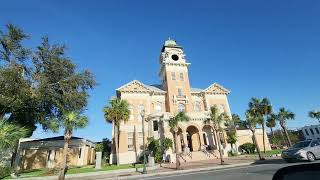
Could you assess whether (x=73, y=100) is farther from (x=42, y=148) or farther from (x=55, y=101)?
(x=42, y=148)

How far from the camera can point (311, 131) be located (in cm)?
8456

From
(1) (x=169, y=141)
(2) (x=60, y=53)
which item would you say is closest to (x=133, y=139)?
(1) (x=169, y=141)

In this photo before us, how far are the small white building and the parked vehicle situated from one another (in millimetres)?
75566

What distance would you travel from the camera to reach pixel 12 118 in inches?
1278

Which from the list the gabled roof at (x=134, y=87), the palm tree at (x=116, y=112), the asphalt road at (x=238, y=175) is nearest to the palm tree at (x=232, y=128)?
the gabled roof at (x=134, y=87)

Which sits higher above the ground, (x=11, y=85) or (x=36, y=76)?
(x=36, y=76)

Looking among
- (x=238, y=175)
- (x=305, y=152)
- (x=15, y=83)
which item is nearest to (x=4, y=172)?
(x=15, y=83)

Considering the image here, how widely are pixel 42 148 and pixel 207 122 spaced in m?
27.2

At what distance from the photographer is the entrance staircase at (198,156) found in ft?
109

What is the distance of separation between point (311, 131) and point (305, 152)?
8041 centimetres

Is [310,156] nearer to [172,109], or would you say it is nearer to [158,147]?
[158,147]

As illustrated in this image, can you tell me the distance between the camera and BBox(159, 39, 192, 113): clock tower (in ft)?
144

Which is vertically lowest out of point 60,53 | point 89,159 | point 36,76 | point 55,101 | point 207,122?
point 89,159

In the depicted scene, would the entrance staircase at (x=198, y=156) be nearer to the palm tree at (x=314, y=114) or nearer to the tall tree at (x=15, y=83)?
the tall tree at (x=15, y=83)
